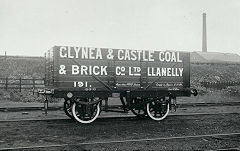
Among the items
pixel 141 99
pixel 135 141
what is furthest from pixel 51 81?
pixel 135 141

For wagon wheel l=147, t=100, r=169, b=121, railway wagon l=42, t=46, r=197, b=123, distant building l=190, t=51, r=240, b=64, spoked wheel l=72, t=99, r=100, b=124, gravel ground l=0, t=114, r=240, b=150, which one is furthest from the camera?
distant building l=190, t=51, r=240, b=64

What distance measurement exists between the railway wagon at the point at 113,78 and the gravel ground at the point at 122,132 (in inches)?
27.3

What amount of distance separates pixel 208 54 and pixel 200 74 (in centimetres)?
3687

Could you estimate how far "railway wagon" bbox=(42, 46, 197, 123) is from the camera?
1057cm

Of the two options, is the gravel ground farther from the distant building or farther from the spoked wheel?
the distant building

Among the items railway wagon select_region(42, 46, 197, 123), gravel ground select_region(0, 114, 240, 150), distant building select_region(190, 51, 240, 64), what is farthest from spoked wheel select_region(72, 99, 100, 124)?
distant building select_region(190, 51, 240, 64)

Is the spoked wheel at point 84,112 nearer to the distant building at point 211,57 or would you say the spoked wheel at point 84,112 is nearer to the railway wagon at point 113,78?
the railway wagon at point 113,78

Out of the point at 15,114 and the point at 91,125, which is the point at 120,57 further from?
the point at 15,114

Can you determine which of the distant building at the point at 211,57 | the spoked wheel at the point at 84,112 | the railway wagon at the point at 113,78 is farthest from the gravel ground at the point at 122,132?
the distant building at the point at 211,57

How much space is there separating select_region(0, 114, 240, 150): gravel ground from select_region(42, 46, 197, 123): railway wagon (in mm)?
692

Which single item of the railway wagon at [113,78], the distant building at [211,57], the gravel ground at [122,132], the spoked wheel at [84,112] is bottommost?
the gravel ground at [122,132]

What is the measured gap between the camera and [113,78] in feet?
36.8

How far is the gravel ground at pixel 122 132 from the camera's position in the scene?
7.43m

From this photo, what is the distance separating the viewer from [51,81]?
439 inches
